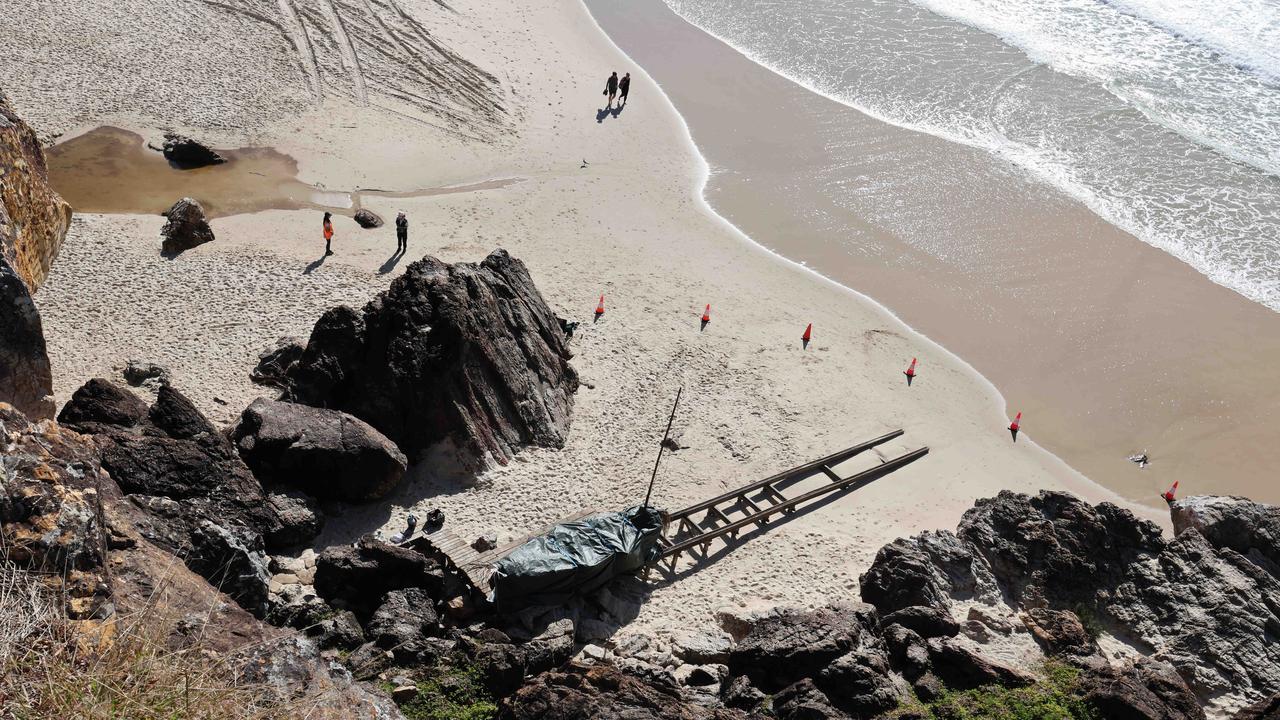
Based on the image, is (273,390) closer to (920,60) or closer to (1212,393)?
(1212,393)

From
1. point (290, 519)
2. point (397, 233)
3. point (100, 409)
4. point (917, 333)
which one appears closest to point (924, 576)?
point (917, 333)

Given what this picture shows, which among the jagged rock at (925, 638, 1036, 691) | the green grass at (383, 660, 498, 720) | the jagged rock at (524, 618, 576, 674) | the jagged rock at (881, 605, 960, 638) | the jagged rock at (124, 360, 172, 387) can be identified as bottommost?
the jagged rock at (124, 360, 172, 387)

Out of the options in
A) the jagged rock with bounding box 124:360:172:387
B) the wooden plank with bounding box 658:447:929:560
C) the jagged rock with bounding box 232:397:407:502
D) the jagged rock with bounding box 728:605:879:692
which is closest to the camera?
the jagged rock with bounding box 728:605:879:692

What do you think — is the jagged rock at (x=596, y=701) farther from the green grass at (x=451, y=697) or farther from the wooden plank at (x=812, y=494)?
the wooden plank at (x=812, y=494)

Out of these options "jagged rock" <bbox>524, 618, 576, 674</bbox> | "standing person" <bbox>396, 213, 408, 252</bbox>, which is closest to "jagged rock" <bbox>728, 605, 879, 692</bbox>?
"jagged rock" <bbox>524, 618, 576, 674</bbox>

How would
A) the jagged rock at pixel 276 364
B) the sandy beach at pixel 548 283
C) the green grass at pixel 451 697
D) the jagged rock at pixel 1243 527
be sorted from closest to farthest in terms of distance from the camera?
the green grass at pixel 451 697 → the jagged rock at pixel 1243 527 → the sandy beach at pixel 548 283 → the jagged rock at pixel 276 364

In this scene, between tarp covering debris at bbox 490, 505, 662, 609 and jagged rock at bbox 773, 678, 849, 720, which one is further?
tarp covering debris at bbox 490, 505, 662, 609

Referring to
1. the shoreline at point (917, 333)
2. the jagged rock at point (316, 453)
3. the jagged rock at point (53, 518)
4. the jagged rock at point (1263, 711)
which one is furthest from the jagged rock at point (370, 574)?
the shoreline at point (917, 333)

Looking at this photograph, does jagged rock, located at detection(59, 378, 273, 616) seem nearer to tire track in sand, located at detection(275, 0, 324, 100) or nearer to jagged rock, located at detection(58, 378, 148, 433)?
jagged rock, located at detection(58, 378, 148, 433)
